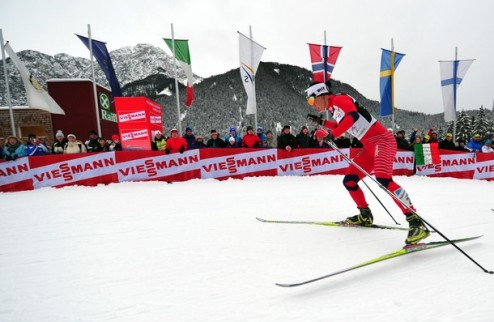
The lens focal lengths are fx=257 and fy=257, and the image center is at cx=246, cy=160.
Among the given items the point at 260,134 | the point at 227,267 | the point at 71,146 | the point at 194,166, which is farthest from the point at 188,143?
the point at 227,267

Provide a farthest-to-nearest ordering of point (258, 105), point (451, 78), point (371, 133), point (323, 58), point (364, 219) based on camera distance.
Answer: point (258, 105) < point (451, 78) < point (323, 58) < point (364, 219) < point (371, 133)

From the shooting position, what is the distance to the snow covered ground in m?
1.89

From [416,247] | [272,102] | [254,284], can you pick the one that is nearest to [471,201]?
[416,247]

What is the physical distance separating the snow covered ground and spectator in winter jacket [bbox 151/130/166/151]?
4141 mm

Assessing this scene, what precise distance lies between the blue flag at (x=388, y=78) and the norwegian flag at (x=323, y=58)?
254 cm

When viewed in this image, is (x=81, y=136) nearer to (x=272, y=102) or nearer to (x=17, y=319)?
(x=17, y=319)

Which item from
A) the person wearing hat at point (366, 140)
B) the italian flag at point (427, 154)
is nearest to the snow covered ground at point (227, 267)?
the person wearing hat at point (366, 140)

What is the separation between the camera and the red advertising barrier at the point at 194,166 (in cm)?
777

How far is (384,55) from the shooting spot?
12547 mm

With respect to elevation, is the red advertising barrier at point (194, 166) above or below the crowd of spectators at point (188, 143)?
below

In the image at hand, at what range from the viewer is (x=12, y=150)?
771cm

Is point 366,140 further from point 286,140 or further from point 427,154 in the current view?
point 427,154

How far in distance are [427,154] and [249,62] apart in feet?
27.0

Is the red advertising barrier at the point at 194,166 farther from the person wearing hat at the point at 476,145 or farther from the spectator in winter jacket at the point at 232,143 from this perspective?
the person wearing hat at the point at 476,145
